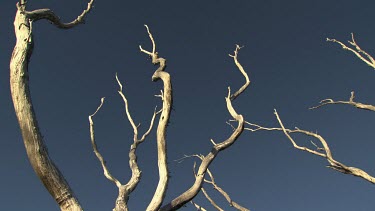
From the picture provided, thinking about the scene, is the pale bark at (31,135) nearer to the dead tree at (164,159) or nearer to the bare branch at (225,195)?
the dead tree at (164,159)

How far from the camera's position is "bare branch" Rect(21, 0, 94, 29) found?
4.53 meters

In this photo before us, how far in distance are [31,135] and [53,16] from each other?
76.0 inches

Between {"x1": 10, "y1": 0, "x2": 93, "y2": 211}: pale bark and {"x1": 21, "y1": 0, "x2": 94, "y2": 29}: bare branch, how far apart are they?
1.65ft

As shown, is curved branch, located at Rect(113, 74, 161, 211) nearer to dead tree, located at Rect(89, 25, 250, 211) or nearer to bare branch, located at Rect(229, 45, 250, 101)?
dead tree, located at Rect(89, 25, 250, 211)

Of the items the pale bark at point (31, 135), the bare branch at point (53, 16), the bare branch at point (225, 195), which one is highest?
the bare branch at point (53, 16)

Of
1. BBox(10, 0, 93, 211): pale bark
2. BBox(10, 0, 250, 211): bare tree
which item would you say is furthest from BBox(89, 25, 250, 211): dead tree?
BBox(10, 0, 93, 211): pale bark

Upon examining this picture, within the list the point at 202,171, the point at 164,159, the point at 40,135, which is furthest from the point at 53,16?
the point at 202,171

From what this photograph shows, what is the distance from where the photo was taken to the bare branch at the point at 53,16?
178 inches

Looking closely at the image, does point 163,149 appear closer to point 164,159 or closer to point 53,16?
point 164,159

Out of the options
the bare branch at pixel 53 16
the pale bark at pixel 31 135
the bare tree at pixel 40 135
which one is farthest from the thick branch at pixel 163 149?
the bare branch at pixel 53 16

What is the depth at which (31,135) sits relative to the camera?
12.5 feet

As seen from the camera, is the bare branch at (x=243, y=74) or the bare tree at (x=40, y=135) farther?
the bare branch at (x=243, y=74)

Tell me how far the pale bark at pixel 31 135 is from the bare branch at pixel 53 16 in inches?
19.7

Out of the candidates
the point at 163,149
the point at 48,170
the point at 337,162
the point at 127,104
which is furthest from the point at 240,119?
the point at 337,162
